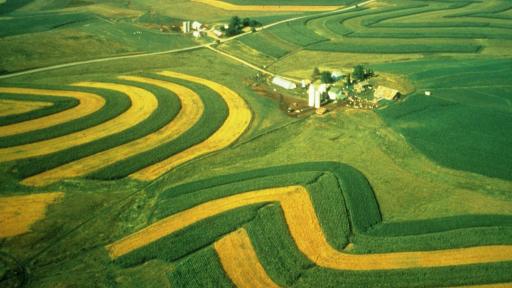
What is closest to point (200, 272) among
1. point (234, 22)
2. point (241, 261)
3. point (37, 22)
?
point (241, 261)

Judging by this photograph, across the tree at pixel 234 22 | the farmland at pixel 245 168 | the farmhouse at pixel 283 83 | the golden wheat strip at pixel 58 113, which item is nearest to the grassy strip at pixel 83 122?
the farmland at pixel 245 168

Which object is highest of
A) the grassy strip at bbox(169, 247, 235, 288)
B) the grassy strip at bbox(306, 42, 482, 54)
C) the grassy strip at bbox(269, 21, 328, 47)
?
the grassy strip at bbox(269, 21, 328, 47)

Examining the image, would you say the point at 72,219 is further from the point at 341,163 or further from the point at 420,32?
the point at 420,32

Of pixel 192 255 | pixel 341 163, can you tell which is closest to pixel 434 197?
pixel 341 163

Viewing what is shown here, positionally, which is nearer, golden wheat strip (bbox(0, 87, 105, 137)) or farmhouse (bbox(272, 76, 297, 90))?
golden wheat strip (bbox(0, 87, 105, 137))

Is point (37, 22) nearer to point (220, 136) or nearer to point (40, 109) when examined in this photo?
point (40, 109)

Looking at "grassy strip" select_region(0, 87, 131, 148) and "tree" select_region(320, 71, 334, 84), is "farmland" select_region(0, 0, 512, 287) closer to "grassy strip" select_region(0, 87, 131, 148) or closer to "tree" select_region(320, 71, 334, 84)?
"grassy strip" select_region(0, 87, 131, 148)

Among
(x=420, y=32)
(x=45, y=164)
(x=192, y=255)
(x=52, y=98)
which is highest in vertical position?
(x=420, y=32)

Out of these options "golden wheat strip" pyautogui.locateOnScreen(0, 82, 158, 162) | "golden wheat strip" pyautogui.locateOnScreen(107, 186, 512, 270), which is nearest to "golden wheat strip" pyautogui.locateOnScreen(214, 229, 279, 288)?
"golden wheat strip" pyautogui.locateOnScreen(107, 186, 512, 270)
